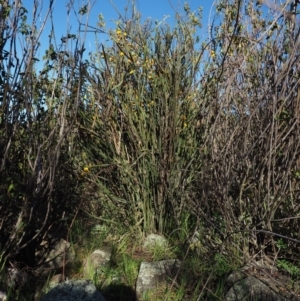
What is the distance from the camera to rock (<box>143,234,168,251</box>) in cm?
423

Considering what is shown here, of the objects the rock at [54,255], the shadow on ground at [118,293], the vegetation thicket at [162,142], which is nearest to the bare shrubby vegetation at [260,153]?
the vegetation thicket at [162,142]

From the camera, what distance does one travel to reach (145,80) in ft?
15.2

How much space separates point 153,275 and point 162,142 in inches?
51.4

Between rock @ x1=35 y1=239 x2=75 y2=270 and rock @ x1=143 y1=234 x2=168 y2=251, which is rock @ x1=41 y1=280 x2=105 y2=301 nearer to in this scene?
rock @ x1=35 y1=239 x2=75 y2=270

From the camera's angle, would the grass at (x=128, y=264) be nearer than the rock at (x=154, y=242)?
Yes

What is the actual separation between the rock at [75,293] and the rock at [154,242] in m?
1.37

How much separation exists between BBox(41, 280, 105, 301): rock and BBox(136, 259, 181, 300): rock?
0.63 meters

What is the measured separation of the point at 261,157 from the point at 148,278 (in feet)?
3.80

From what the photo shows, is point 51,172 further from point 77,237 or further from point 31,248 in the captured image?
point 77,237

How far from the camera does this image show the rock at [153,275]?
136 inches

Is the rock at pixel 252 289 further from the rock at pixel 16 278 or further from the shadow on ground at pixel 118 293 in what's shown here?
the rock at pixel 16 278

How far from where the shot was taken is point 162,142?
174 inches

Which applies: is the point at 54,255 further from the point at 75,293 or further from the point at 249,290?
the point at 249,290

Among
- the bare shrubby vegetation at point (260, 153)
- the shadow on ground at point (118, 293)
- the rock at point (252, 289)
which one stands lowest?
the shadow on ground at point (118, 293)
